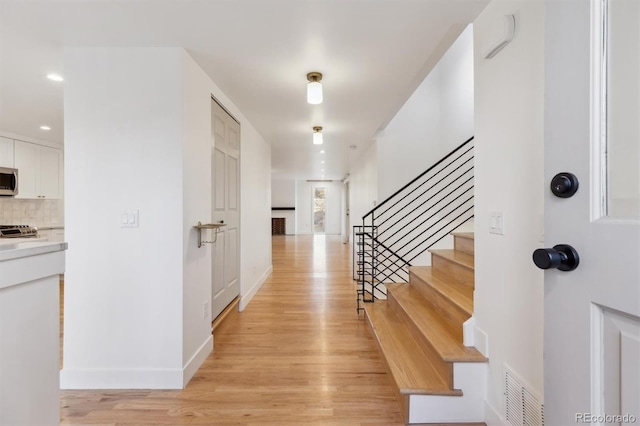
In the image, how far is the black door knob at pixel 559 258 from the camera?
0.68 metres

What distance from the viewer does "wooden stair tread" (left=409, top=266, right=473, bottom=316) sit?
202 centimetres

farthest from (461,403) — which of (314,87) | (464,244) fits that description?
(314,87)

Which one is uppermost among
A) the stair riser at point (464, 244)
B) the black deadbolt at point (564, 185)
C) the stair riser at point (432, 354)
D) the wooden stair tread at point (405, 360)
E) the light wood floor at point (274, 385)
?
the black deadbolt at point (564, 185)

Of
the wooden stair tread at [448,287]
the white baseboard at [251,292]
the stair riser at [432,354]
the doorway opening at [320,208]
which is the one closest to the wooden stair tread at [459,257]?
the wooden stair tread at [448,287]

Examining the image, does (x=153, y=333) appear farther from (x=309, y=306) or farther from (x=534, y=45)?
(x=534, y=45)

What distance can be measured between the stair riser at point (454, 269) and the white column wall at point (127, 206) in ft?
7.21

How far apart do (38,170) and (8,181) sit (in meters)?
0.59

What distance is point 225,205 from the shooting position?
3070mm

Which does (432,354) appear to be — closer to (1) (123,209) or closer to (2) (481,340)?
(2) (481,340)

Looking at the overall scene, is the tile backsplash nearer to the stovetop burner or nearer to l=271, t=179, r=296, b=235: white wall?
the stovetop burner

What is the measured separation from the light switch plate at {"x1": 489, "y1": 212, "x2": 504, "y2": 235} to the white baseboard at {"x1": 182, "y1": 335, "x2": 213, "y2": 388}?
214 cm

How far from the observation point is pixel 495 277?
1.54 metres

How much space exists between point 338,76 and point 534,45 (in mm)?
1473

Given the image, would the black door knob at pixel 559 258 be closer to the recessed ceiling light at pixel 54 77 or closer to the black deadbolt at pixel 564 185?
the black deadbolt at pixel 564 185
